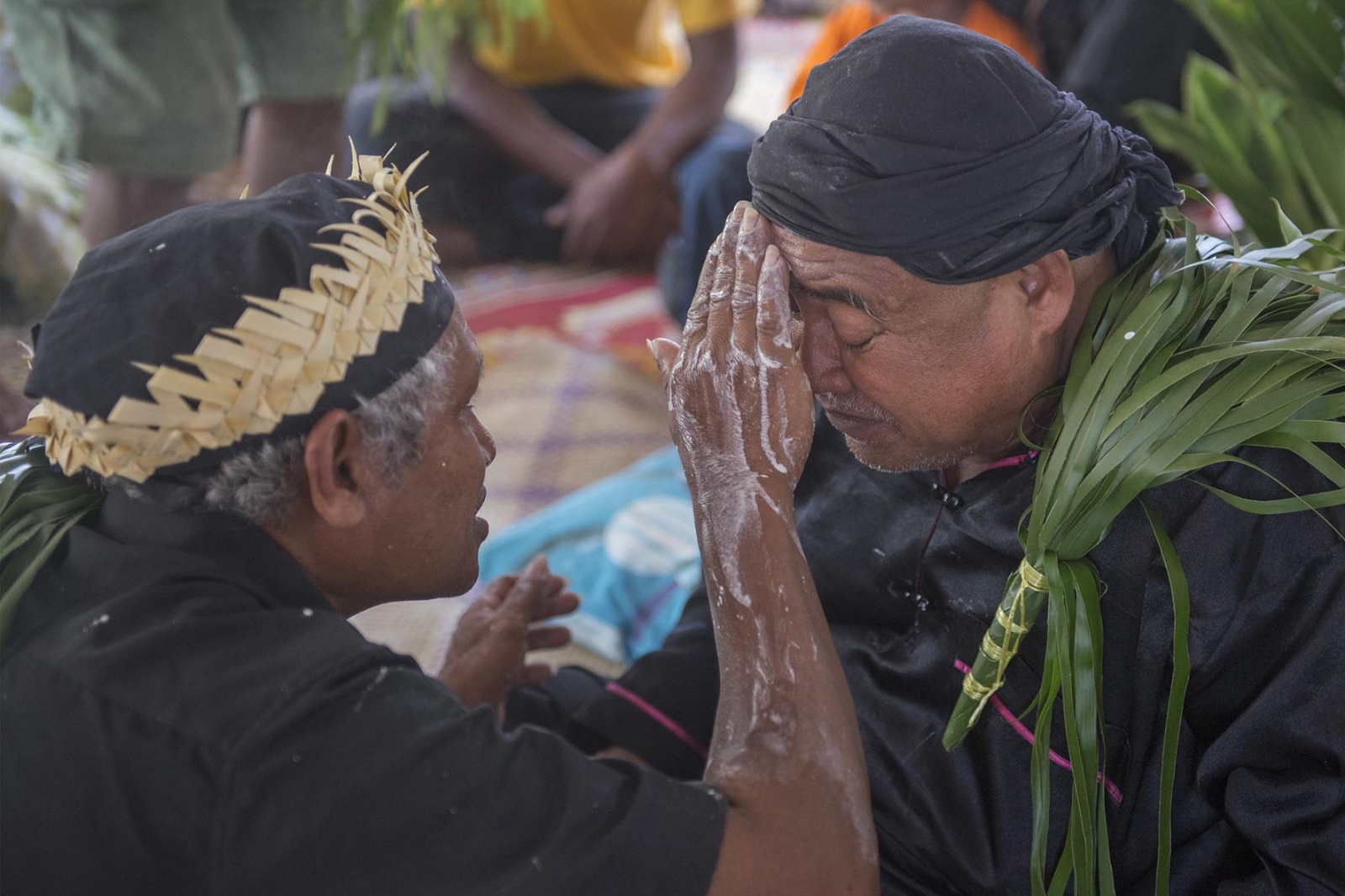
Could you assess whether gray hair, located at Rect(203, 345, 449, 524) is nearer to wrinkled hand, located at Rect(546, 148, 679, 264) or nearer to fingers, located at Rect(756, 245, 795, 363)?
fingers, located at Rect(756, 245, 795, 363)

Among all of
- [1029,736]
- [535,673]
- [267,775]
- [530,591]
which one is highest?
[267,775]

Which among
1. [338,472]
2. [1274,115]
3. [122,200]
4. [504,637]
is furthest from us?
[122,200]

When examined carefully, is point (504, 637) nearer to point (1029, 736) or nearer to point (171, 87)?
point (1029, 736)

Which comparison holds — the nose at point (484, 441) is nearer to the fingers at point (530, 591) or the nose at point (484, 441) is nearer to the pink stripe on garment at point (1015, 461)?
the fingers at point (530, 591)

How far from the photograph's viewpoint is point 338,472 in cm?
140

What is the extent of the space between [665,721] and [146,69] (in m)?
2.15

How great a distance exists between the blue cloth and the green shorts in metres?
1.30

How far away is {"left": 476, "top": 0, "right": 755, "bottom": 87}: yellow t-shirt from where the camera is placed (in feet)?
16.4

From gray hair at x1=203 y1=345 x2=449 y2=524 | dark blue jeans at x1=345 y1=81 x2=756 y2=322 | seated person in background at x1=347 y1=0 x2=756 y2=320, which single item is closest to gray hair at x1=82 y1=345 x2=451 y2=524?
gray hair at x1=203 y1=345 x2=449 y2=524

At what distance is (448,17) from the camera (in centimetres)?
405

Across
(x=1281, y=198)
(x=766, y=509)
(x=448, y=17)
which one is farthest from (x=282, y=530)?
(x=448, y=17)

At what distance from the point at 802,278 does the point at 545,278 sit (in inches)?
145

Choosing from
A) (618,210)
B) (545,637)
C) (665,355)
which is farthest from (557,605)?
(618,210)

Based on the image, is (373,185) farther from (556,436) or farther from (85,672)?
(556,436)
